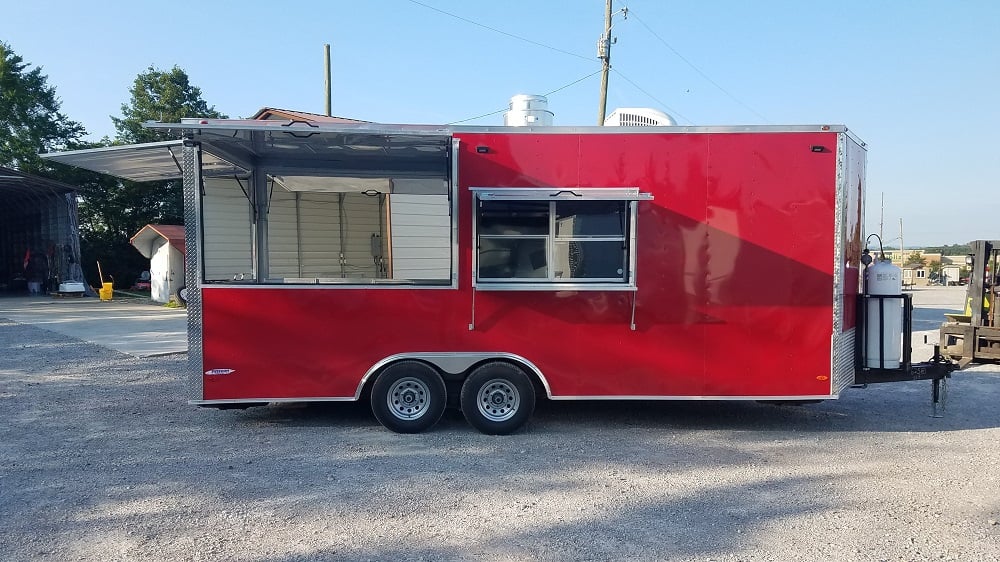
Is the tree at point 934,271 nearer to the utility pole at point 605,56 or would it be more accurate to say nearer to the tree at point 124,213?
the utility pole at point 605,56

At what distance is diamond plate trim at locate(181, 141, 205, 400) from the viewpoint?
5.89 meters

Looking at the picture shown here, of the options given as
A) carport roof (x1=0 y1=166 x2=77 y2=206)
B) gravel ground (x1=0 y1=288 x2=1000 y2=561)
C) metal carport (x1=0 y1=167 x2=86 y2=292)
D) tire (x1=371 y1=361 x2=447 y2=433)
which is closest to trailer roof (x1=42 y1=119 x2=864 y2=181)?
tire (x1=371 y1=361 x2=447 y2=433)

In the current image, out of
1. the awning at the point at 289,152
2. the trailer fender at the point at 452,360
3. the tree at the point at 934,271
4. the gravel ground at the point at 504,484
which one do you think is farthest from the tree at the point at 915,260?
the awning at the point at 289,152

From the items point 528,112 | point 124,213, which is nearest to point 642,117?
point 528,112

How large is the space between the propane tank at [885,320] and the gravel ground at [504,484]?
0.78 meters

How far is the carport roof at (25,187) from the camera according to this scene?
71.9ft

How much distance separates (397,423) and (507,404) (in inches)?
41.9

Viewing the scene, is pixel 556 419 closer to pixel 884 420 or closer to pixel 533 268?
pixel 533 268

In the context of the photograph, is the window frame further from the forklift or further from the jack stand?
the forklift

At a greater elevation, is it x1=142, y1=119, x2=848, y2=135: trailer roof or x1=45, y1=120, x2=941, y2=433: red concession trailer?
x1=142, y1=119, x2=848, y2=135: trailer roof

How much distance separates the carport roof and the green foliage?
819 cm

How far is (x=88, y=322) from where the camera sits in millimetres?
15945

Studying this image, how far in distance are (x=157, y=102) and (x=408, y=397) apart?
1419 inches

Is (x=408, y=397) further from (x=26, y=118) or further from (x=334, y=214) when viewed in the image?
(x=26, y=118)
